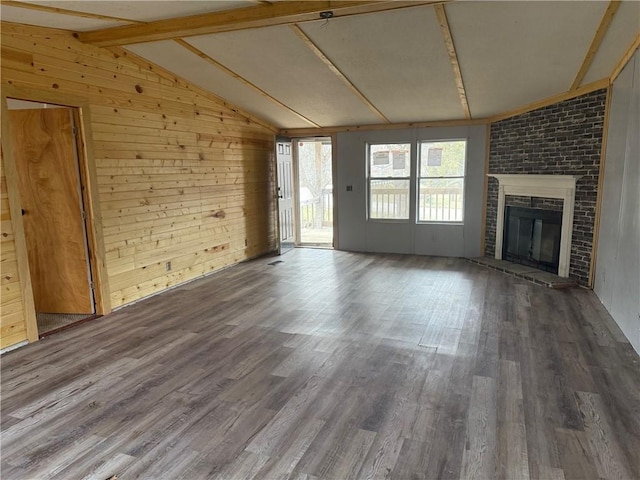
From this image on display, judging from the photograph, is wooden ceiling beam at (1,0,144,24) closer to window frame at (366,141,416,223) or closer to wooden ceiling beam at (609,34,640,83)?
wooden ceiling beam at (609,34,640,83)

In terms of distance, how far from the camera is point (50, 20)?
3330mm

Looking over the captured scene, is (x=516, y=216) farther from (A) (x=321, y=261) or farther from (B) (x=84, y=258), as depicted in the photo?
(B) (x=84, y=258)

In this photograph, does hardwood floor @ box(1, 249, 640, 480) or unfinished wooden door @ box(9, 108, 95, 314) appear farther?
unfinished wooden door @ box(9, 108, 95, 314)

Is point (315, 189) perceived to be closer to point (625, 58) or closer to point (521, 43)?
point (521, 43)

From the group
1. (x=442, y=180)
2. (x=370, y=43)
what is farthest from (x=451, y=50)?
(x=442, y=180)

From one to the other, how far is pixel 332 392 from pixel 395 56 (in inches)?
130

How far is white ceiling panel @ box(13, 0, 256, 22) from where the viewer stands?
302 centimetres

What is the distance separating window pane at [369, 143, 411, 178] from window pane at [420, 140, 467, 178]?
266 mm

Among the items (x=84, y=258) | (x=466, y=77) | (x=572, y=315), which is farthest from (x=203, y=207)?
(x=572, y=315)

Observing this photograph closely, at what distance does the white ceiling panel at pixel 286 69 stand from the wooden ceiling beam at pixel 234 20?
32 cm

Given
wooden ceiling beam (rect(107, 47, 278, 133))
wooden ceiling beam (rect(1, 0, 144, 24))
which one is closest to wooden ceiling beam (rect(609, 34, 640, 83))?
wooden ceiling beam (rect(1, 0, 144, 24))

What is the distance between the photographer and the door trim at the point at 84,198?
10.8 ft

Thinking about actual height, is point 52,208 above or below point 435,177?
below

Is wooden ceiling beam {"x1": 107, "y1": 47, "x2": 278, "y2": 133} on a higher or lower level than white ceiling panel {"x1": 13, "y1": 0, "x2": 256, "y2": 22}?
lower
